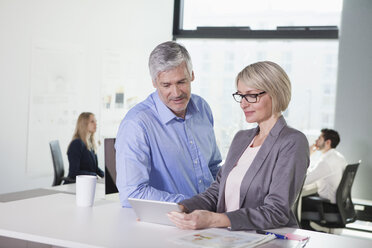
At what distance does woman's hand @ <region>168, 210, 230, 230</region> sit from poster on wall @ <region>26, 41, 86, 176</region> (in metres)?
5.52

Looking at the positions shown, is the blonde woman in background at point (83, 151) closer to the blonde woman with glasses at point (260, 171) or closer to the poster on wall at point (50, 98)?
the poster on wall at point (50, 98)

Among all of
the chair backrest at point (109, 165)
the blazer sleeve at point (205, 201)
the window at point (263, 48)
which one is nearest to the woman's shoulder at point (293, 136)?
the blazer sleeve at point (205, 201)

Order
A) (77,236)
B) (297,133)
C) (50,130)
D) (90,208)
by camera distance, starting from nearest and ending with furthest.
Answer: (77,236) < (297,133) < (90,208) < (50,130)

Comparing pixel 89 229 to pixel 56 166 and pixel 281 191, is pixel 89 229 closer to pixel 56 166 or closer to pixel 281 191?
pixel 281 191

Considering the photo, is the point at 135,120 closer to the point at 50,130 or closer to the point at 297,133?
the point at 297,133

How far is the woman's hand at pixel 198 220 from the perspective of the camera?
6.57 feet

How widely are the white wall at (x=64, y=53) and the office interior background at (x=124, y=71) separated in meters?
0.01

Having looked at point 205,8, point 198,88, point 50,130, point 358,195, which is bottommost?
point 358,195

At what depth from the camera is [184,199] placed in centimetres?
241

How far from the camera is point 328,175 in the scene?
6016 mm

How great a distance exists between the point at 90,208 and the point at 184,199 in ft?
1.36

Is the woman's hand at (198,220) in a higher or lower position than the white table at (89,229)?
higher

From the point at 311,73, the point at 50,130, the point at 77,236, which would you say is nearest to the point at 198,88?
the point at 311,73

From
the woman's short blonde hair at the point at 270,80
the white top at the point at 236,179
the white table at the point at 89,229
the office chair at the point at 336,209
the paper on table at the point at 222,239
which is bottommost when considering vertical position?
the office chair at the point at 336,209
